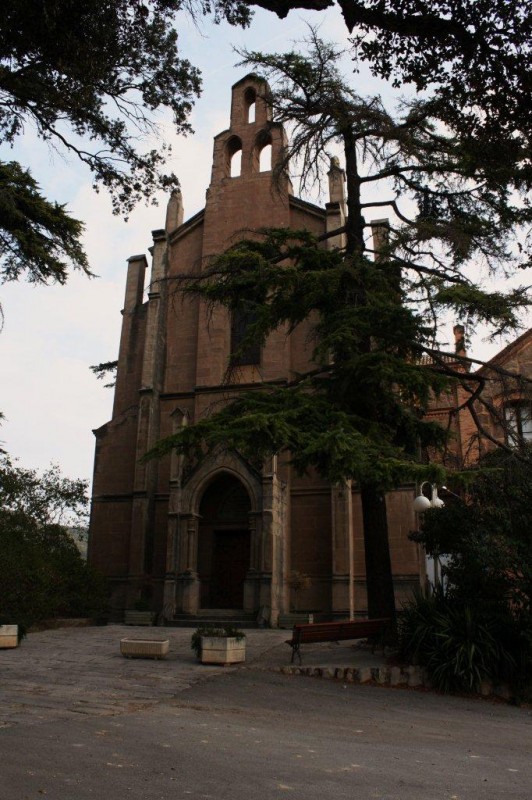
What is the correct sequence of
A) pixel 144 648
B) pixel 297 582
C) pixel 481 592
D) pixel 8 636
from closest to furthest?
1. pixel 481 592
2. pixel 144 648
3. pixel 8 636
4. pixel 297 582

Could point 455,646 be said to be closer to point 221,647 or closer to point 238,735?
point 221,647

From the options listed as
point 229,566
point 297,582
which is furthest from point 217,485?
point 297,582

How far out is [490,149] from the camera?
7277 mm

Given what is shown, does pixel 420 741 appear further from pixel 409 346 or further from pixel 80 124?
pixel 80 124

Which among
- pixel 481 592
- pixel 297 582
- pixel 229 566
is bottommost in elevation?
pixel 481 592

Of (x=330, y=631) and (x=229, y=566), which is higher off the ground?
(x=229, y=566)

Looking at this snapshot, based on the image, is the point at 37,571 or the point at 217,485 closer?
the point at 37,571

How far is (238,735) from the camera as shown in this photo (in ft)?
23.6

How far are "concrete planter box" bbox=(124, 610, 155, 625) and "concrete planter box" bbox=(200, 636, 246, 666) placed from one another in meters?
9.00

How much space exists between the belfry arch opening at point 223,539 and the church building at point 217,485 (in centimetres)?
4

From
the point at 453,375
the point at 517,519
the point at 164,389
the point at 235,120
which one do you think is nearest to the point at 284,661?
the point at 517,519

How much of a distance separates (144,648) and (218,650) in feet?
5.35

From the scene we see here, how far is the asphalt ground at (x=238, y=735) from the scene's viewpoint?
17.2 ft

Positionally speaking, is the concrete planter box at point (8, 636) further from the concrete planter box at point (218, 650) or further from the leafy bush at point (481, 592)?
the leafy bush at point (481, 592)
